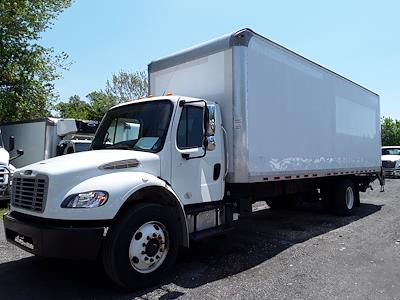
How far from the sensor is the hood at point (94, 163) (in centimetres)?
454

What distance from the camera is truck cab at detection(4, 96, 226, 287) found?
4.36m

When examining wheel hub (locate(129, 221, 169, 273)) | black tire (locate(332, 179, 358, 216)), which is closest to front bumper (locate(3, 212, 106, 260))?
wheel hub (locate(129, 221, 169, 273))

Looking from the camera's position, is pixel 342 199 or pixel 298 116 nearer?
pixel 298 116

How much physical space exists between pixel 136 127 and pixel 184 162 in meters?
0.89

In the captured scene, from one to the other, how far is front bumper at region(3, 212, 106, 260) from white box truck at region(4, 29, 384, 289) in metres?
0.01

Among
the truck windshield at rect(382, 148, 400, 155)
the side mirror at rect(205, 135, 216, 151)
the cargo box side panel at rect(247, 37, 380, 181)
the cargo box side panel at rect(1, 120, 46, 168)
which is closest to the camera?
the side mirror at rect(205, 135, 216, 151)

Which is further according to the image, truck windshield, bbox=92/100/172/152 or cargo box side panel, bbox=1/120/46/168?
cargo box side panel, bbox=1/120/46/168

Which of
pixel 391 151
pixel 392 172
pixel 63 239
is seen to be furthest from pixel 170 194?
pixel 391 151

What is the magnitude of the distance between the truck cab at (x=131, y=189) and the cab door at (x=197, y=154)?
15 mm

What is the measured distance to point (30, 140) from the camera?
14.0 metres

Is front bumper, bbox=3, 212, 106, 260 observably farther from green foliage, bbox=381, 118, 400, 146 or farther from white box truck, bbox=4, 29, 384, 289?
green foliage, bbox=381, 118, 400, 146

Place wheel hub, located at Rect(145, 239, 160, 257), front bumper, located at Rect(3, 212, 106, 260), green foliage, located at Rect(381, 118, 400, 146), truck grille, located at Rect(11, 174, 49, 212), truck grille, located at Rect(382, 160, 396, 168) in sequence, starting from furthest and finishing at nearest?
green foliage, located at Rect(381, 118, 400, 146) → truck grille, located at Rect(382, 160, 396, 168) → wheel hub, located at Rect(145, 239, 160, 257) → truck grille, located at Rect(11, 174, 49, 212) → front bumper, located at Rect(3, 212, 106, 260)

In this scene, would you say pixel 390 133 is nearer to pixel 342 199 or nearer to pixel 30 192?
pixel 342 199

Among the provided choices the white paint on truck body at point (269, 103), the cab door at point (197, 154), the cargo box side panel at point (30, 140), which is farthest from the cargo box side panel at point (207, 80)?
the cargo box side panel at point (30, 140)
